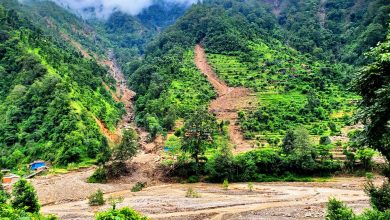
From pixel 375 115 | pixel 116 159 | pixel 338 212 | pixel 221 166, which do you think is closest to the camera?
pixel 375 115

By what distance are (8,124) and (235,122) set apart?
140 feet

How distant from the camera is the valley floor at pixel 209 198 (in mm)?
35375

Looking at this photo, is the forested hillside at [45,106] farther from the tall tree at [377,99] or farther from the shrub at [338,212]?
the tall tree at [377,99]

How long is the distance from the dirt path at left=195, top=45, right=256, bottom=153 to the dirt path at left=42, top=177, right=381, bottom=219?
14.5 metres

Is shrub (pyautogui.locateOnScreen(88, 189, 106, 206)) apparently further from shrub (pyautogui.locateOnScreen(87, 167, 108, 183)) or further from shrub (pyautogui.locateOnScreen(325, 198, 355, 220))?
shrub (pyautogui.locateOnScreen(325, 198, 355, 220))

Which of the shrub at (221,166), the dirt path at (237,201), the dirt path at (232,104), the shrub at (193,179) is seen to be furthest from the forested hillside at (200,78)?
the dirt path at (237,201)

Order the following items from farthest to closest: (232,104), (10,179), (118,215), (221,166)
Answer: (232,104) → (10,179) → (221,166) → (118,215)

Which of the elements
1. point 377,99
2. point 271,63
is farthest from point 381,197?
point 271,63

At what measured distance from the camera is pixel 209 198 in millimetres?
42438

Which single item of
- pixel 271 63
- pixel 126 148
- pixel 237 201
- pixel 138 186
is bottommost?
pixel 237 201

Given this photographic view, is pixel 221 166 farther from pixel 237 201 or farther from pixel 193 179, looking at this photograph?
pixel 237 201

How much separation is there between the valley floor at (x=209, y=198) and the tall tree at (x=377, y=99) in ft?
51.5

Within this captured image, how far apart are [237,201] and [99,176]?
23.0 m

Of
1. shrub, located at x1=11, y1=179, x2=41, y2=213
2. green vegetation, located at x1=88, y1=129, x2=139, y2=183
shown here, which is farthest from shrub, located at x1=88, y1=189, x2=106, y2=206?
green vegetation, located at x1=88, y1=129, x2=139, y2=183
